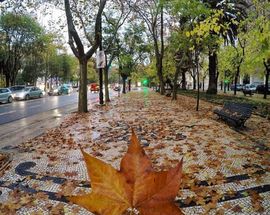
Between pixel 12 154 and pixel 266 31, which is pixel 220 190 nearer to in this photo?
pixel 266 31

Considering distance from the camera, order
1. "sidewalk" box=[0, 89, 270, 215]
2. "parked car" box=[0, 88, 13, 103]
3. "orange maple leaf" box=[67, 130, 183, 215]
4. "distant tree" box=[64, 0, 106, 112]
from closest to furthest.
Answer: "orange maple leaf" box=[67, 130, 183, 215] < "sidewalk" box=[0, 89, 270, 215] < "distant tree" box=[64, 0, 106, 112] < "parked car" box=[0, 88, 13, 103]

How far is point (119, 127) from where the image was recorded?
41.5 ft

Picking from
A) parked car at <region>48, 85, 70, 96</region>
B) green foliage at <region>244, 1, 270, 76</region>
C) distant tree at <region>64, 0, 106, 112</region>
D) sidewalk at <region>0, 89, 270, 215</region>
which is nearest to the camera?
sidewalk at <region>0, 89, 270, 215</region>

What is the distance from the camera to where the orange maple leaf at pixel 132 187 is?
30.8 inches

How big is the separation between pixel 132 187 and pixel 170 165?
6259 millimetres

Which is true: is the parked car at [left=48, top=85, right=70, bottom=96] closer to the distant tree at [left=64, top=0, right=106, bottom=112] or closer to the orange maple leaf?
the distant tree at [left=64, top=0, right=106, bottom=112]

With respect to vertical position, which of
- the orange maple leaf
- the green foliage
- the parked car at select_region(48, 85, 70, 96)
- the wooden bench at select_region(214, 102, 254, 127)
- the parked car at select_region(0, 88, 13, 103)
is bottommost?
the parked car at select_region(48, 85, 70, 96)

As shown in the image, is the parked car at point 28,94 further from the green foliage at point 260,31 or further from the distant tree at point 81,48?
the green foliage at point 260,31

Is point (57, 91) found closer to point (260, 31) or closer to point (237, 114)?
point (237, 114)

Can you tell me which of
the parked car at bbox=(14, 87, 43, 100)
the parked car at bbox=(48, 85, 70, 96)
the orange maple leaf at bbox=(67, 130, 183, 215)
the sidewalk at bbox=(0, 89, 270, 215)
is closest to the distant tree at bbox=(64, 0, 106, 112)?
the sidewalk at bbox=(0, 89, 270, 215)

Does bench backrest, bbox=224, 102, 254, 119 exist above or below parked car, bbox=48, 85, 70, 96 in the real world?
above

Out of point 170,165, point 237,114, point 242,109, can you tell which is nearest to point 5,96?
point 237,114

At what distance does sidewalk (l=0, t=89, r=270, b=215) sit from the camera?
4996 mm

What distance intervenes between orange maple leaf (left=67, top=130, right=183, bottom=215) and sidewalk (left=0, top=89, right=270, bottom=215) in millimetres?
4133
